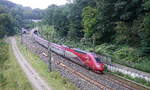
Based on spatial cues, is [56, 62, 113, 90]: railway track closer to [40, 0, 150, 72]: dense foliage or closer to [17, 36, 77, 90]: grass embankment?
[17, 36, 77, 90]: grass embankment

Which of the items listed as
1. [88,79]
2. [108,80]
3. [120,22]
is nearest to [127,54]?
[120,22]

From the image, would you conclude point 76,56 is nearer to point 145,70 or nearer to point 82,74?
point 82,74

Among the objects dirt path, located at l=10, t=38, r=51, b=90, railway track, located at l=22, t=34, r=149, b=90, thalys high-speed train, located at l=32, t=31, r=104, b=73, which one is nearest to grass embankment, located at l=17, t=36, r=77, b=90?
dirt path, located at l=10, t=38, r=51, b=90

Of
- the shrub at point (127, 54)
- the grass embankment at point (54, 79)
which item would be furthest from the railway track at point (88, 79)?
the shrub at point (127, 54)

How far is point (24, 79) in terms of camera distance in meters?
26.5

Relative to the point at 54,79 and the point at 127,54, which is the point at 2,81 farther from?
the point at 127,54

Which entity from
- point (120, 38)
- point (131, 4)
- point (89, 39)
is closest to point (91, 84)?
point (120, 38)

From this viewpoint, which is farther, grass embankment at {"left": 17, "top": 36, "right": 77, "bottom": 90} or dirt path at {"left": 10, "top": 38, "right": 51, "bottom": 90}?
dirt path at {"left": 10, "top": 38, "right": 51, "bottom": 90}

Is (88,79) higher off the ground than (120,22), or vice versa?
(120,22)

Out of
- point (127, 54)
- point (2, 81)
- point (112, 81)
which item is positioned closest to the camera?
point (112, 81)

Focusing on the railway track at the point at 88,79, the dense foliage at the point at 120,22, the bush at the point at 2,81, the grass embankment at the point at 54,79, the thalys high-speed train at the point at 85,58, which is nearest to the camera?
the railway track at the point at 88,79

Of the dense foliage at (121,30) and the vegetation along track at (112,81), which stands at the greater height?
the dense foliage at (121,30)

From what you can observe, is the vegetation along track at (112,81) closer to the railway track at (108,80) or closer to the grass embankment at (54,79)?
the railway track at (108,80)

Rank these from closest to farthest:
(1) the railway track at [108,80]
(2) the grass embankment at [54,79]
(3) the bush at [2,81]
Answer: (1) the railway track at [108,80] < (2) the grass embankment at [54,79] < (3) the bush at [2,81]
